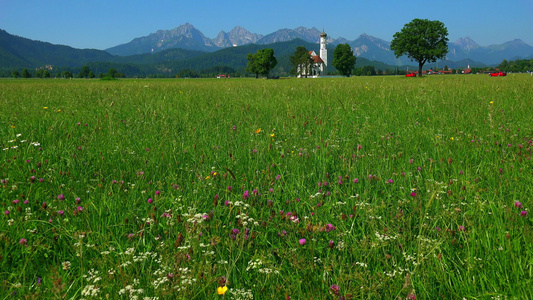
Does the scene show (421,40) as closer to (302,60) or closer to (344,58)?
(344,58)

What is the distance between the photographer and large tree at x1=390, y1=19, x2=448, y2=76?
2450 inches

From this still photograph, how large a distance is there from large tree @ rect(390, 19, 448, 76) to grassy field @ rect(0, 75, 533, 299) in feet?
213

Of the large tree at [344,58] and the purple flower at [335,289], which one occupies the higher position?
the large tree at [344,58]

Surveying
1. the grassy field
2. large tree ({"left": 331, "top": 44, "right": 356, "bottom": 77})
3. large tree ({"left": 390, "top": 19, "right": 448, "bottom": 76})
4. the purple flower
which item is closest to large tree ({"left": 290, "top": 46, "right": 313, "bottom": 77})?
large tree ({"left": 331, "top": 44, "right": 356, "bottom": 77})

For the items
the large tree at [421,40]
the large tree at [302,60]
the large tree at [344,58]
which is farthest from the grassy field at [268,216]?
the large tree at [302,60]

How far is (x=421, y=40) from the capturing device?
62.3 m

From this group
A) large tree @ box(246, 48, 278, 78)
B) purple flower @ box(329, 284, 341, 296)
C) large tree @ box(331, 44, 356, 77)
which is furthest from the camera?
large tree @ box(331, 44, 356, 77)

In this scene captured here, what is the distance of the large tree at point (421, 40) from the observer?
6222cm

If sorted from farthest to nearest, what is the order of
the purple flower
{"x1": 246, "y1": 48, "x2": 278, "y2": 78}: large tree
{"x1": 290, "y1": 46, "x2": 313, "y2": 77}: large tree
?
{"x1": 290, "y1": 46, "x2": 313, "y2": 77}: large tree < {"x1": 246, "y1": 48, "x2": 278, "y2": 78}: large tree < the purple flower

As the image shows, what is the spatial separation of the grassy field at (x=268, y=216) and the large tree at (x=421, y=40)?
213ft

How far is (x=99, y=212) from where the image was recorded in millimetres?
2691

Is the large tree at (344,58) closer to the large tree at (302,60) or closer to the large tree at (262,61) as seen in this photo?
the large tree at (302,60)

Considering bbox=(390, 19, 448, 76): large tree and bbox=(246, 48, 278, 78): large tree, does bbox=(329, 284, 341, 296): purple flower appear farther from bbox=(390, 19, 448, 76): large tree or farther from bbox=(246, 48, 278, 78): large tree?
bbox=(246, 48, 278, 78): large tree

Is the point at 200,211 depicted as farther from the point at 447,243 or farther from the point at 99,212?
the point at 447,243
